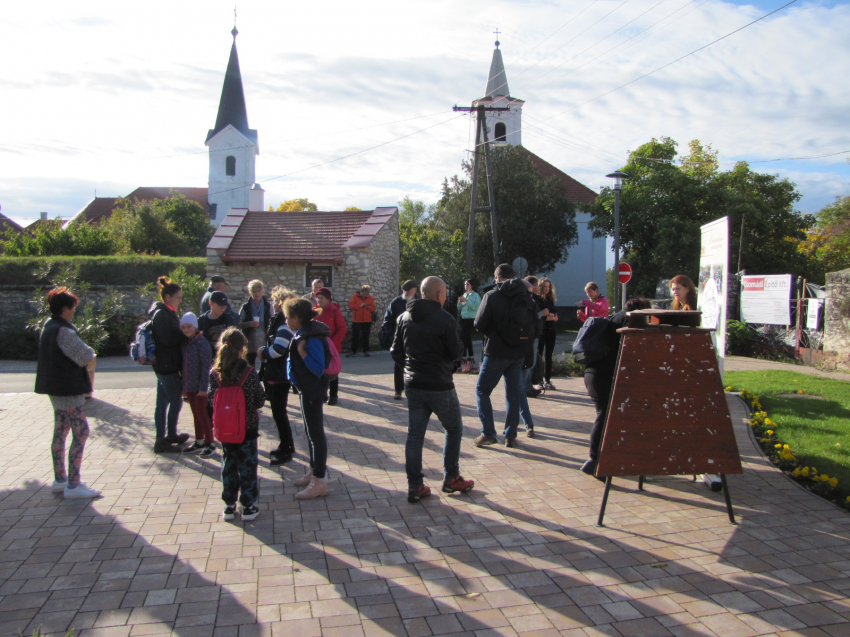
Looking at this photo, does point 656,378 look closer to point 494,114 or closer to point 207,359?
point 207,359

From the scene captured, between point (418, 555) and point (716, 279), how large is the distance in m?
3.93

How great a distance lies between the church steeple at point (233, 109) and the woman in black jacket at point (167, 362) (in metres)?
58.3

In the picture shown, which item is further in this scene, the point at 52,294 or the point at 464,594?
the point at 52,294

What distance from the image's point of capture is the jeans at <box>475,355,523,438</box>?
20.8 ft

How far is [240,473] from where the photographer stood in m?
4.58

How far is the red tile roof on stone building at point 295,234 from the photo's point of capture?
1878cm

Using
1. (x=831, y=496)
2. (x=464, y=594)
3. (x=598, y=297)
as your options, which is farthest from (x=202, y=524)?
(x=598, y=297)

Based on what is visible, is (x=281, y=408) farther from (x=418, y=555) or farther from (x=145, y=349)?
(x=418, y=555)

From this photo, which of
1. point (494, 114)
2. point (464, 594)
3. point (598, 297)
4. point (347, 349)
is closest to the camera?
point (464, 594)

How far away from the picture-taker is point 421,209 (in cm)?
6844

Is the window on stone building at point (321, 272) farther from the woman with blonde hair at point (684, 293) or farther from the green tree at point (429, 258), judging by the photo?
the woman with blonde hair at point (684, 293)

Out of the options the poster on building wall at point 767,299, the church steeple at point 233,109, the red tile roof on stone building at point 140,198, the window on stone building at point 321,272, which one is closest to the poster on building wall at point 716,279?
the poster on building wall at point 767,299

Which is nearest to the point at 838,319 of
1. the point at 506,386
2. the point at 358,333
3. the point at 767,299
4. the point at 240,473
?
the point at 767,299

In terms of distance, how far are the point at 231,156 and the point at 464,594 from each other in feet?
206
